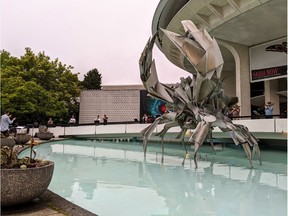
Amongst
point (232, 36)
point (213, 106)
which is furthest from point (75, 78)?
point (213, 106)

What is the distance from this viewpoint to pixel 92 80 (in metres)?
42.0

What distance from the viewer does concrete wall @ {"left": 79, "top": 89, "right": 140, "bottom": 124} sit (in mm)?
26312

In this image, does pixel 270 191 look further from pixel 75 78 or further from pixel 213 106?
pixel 75 78

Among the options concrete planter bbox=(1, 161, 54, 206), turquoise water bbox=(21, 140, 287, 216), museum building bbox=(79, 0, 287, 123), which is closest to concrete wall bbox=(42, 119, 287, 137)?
museum building bbox=(79, 0, 287, 123)

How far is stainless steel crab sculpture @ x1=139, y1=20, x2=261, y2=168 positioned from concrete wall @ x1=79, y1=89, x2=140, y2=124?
1779 cm

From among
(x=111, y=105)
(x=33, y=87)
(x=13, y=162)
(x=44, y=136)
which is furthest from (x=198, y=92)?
(x=111, y=105)

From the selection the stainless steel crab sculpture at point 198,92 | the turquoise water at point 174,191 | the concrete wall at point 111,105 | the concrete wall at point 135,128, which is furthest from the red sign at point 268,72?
the concrete wall at point 111,105

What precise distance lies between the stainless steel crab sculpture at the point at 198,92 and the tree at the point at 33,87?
51.6ft

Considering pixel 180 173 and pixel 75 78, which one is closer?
pixel 180 173

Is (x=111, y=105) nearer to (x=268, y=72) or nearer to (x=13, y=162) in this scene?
(x=268, y=72)

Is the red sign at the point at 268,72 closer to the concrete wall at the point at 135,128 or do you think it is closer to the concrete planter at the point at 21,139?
the concrete wall at the point at 135,128

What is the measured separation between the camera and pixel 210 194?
444 centimetres

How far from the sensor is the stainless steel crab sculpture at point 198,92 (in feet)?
21.3

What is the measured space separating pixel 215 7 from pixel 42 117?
56.8 ft
